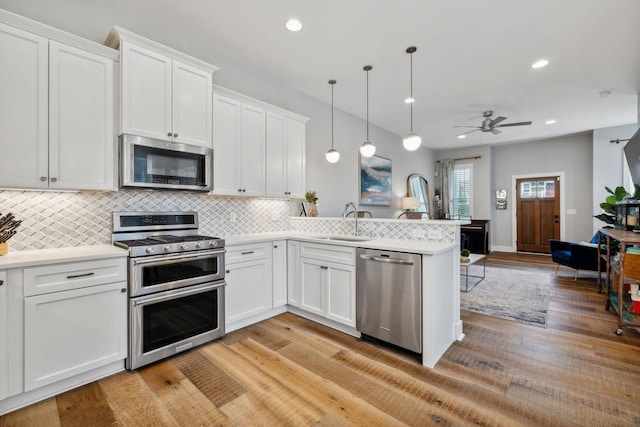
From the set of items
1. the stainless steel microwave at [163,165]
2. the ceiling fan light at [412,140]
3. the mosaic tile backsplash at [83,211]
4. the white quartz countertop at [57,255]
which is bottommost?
the white quartz countertop at [57,255]

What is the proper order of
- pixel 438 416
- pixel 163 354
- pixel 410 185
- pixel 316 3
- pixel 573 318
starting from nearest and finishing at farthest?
pixel 438 416 < pixel 163 354 < pixel 316 3 < pixel 573 318 < pixel 410 185

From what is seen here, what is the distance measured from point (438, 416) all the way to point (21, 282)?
8.60ft

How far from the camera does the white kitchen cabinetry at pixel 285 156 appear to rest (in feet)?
11.2

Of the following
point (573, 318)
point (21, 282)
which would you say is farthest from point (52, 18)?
point (573, 318)

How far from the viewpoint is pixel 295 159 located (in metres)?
3.70

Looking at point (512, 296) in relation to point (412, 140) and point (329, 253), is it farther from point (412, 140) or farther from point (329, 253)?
point (329, 253)

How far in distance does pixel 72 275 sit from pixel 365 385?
211cm

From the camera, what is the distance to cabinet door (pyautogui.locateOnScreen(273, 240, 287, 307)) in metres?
3.16

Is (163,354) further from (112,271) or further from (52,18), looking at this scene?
(52,18)

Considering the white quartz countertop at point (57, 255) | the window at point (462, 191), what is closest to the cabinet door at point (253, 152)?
the white quartz countertop at point (57, 255)

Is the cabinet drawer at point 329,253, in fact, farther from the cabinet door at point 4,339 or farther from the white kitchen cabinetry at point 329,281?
the cabinet door at point 4,339

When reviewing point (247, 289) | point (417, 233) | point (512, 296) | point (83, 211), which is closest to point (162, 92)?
point (83, 211)

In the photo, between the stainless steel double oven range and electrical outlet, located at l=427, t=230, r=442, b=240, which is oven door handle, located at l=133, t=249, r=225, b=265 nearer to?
the stainless steel double oven range

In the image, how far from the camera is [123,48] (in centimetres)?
225
